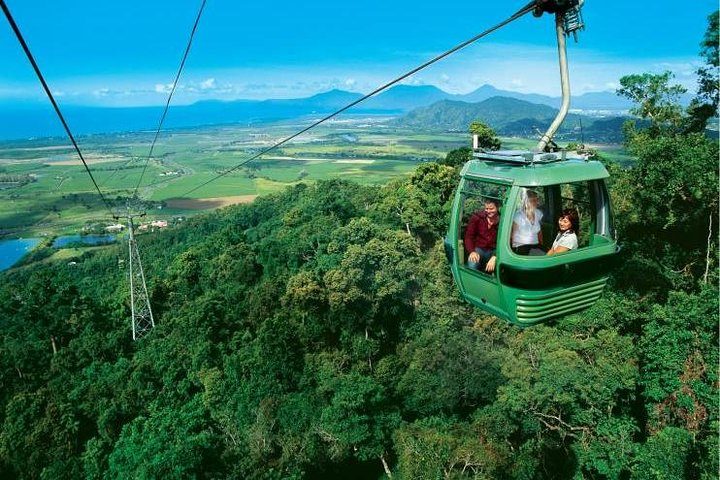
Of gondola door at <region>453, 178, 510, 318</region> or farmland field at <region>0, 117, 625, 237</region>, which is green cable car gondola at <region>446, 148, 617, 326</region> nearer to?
gondola door at <region>453, 178, 510, 318</region>

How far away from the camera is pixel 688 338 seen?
15578 millimetres

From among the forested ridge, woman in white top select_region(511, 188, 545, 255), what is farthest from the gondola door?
the forested ridge

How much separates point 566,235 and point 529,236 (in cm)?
49

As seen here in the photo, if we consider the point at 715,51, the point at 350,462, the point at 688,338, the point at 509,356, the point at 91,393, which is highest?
the point at 715,51

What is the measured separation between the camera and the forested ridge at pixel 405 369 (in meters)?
16.2

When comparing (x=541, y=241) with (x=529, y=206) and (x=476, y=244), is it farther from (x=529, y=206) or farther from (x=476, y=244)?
(x=476, y=244)

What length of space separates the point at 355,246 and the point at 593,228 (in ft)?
75.4

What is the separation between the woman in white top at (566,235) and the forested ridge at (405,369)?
33.4ft

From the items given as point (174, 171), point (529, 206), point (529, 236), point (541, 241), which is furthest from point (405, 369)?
point (174, 171)

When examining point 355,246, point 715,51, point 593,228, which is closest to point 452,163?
point 355,246

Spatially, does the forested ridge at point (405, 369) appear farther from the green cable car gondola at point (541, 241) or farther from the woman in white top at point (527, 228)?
the woman in white top at point (527, 228)

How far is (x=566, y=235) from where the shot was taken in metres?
5.93

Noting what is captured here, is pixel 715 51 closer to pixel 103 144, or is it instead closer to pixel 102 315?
pixel 102 315

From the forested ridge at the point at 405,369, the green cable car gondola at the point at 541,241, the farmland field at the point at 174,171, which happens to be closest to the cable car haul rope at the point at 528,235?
the green cable car gondola at the point at 541,241
